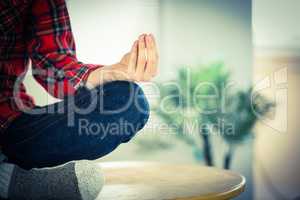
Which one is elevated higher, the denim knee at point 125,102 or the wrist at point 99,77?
→ the wrist at point 99,77

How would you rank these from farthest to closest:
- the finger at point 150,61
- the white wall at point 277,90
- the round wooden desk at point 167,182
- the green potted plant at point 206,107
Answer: the green potted plant at point 206,107
the white wall at point 277,90
the round wooden desk at point 167,182
the finger at point 150,61

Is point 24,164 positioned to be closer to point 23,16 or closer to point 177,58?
point 23,16

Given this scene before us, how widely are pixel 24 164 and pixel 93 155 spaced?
0.36 feet

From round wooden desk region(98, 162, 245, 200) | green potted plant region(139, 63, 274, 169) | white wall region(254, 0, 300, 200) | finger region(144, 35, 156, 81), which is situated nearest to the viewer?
finger region(144, 35, 156, 81)

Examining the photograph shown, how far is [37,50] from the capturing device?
2.38 feet

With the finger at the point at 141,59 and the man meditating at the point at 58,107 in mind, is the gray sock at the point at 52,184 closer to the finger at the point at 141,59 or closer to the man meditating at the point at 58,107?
the man meditating at the point at 58,107

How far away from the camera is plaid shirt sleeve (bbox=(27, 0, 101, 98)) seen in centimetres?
72

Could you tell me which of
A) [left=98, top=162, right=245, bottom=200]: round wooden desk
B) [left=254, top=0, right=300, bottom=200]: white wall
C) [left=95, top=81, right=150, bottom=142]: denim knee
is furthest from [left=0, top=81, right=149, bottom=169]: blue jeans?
[left=254, top=0, right=300, bottom=200]: white wall

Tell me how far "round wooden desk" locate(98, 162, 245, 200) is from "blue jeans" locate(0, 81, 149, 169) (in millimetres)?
117

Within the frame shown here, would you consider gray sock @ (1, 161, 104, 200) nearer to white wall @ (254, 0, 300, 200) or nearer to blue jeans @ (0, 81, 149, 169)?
blue jeans @ (0, 81, 149, 169)

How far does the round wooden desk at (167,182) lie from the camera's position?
69 cm

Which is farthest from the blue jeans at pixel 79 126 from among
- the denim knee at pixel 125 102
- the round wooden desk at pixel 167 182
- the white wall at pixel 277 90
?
the white wall at pixel 277 90

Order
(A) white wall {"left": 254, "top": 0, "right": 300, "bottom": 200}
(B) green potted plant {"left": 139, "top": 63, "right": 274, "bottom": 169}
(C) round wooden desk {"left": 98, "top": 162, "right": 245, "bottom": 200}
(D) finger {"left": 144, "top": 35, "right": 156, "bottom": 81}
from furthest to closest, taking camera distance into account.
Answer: (B) green potted plant {"left": 139, "top": 63, "right": 274, "bottom": 169} < (A) white wall {"left": 254, "top": 0, "right": 300, "bottom": 200} < (C) round wooden desk {"left": 98, "top": 162, "right": 245, "bottom": 200} < (D) finger {"left": 144, "top": 35, "right": 156, "bottom": 81}

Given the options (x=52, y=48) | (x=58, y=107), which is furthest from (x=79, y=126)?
(x=52, y=48)
